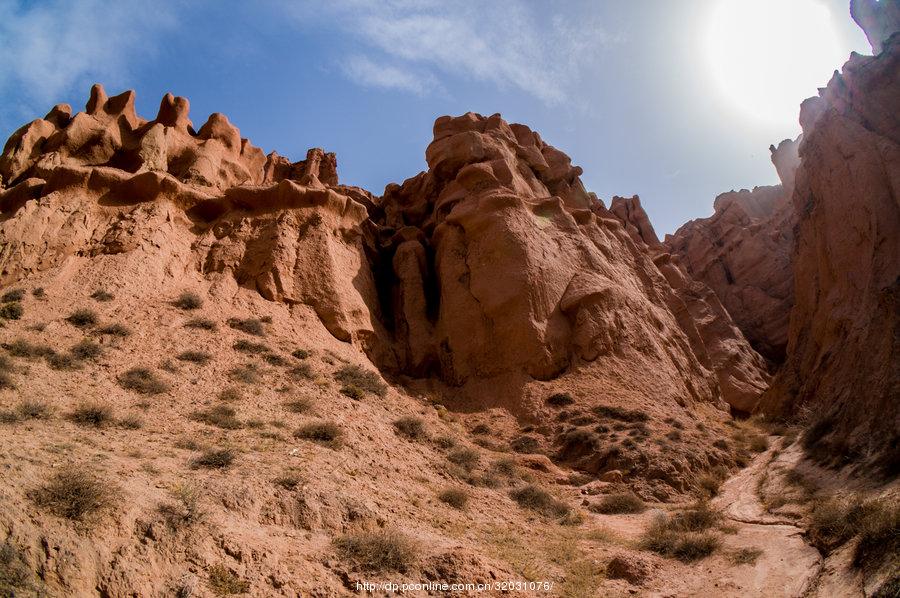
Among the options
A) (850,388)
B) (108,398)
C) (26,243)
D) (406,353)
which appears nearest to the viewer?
(108,398)

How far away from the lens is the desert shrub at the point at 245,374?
47.3ft

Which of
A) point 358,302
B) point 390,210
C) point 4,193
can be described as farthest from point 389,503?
point 390,210

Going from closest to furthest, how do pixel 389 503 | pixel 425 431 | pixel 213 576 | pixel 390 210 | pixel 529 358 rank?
pixel 213 576 < pixel 389 503 < pixel 425 431 < pixel 529 358 < pixel 390 210

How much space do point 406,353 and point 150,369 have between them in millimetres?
10733

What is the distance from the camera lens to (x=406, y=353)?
74.8 feet

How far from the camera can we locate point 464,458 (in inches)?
582

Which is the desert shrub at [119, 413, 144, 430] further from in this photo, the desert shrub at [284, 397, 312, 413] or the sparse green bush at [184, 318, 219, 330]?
the sparse green bush at [184, 318, 219, 330]

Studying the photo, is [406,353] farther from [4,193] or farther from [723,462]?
[4,193]

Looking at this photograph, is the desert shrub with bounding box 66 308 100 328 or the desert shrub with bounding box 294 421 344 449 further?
the desert shrub with bounding box 66 308 100 328

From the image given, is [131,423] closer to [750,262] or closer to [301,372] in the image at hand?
[301,372]

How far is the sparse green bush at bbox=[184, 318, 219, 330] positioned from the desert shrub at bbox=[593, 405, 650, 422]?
12.2m

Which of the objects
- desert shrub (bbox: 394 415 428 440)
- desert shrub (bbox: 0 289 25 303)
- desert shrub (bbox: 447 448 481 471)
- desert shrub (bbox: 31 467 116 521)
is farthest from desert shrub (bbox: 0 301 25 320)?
desert shrub (bbox: 447 448 481 471)

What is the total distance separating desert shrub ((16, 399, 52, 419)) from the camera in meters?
9.64

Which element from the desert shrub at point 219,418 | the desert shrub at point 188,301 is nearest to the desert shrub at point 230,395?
the desert shrub at point 219,418
